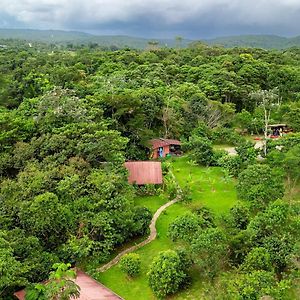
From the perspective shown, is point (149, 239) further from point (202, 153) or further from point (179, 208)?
point (202, 153)

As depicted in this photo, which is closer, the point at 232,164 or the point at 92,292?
the point at 92,292

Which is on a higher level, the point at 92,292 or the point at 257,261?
the point at 257,261

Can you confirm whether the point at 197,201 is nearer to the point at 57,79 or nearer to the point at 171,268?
the point at 171,268

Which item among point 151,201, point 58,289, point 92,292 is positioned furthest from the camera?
point 151,201

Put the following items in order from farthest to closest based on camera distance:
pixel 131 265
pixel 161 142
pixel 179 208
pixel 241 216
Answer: pixel 161 142
pixel 179 208
pixel 241 216
pixel 131 265

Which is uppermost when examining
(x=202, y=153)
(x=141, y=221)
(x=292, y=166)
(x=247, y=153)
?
(x=292, y=166)

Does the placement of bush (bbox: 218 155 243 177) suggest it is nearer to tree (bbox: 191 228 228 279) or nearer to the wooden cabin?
the wooden cabin

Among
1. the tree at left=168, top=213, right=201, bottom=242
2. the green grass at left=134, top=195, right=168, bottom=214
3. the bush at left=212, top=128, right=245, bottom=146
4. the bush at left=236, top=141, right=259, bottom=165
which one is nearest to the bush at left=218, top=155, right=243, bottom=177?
the bush at left=236, top=141, right=259, bottom=165

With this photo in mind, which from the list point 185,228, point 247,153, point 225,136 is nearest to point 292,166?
point 247,153
